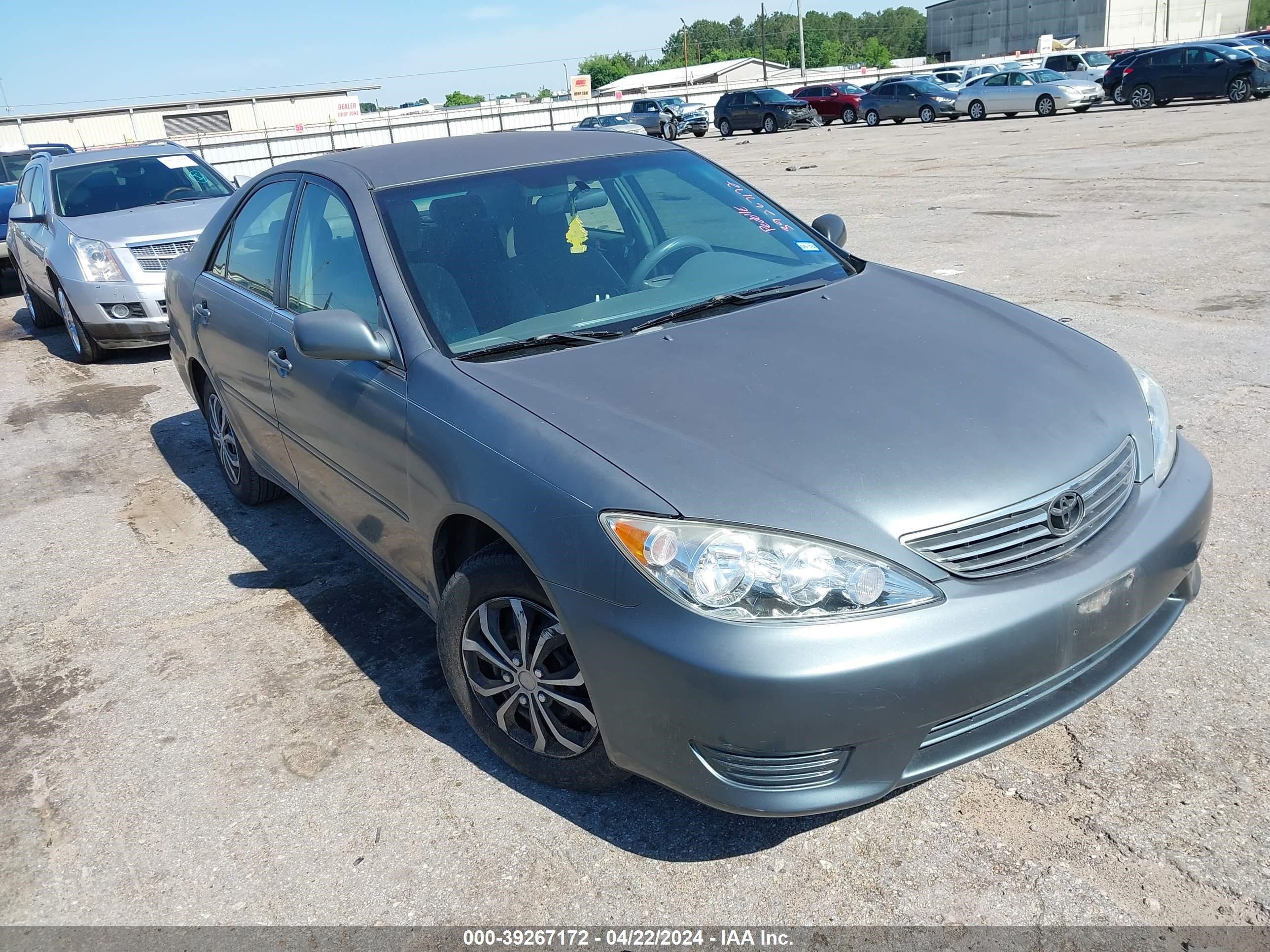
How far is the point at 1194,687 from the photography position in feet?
10.1

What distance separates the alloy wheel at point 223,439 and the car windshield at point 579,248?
206cm

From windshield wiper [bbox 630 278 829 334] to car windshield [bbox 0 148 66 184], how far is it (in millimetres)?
18739

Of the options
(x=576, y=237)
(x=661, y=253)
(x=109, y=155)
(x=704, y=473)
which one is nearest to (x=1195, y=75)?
(x=109, y=155)

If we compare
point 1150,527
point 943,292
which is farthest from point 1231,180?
point 1150,527

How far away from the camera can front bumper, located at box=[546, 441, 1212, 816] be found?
223 centimetres

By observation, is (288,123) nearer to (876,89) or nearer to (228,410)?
(876,89)

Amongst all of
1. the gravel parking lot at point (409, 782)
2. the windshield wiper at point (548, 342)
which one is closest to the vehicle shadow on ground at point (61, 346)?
the gravel parking lot at point (409, 782)

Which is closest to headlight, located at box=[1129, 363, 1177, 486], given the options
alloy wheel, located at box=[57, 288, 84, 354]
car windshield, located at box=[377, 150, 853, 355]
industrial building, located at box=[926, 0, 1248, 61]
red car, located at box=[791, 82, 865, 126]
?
car windshield, located at box=[377, 150, 853, 355]

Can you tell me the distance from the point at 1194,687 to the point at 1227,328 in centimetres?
443

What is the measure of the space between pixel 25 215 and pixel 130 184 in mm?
944

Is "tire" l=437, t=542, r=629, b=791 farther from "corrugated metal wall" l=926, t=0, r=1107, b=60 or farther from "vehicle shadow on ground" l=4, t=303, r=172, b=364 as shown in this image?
"corrugated metal wall" l=926, t=0, r=1107, b=60

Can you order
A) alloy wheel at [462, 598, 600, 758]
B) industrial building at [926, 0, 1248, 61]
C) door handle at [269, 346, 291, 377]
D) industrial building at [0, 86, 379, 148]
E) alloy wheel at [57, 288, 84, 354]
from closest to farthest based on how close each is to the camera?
alloy wheel at [462, 598, 600, 758], door handle at [269, 346, 291, 377], alloy wheel at [57, 288, 84, 354], industrial building at [0, 86, 379, 148], industrial building at [926, 0, 1248, 61]

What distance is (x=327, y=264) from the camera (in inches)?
146

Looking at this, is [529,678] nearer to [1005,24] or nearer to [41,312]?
[41,312]
